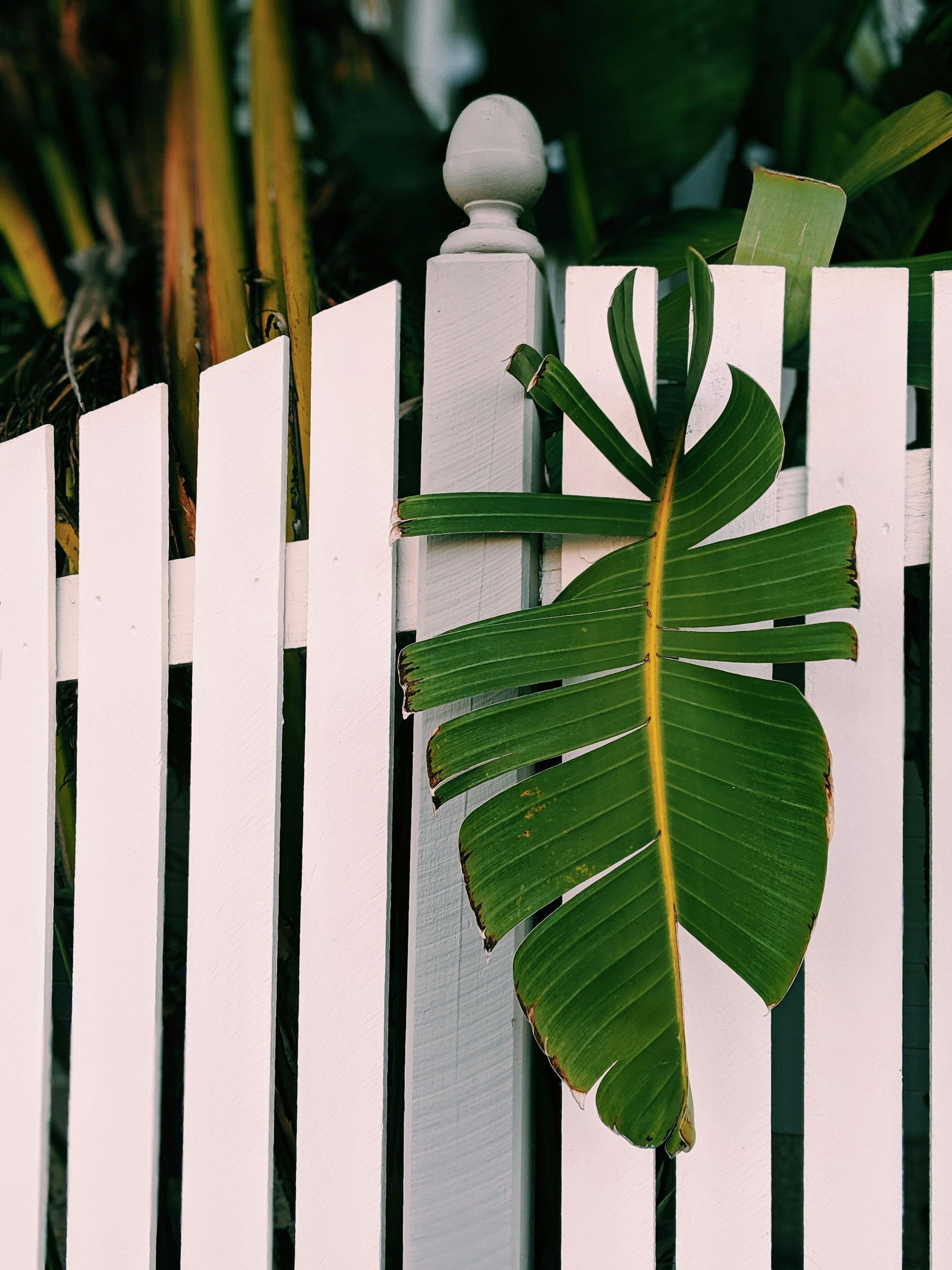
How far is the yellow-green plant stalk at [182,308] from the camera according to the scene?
1.01m

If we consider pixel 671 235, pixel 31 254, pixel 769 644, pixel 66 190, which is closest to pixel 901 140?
pixel 671 235

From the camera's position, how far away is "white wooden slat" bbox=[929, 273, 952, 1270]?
2.44 feet

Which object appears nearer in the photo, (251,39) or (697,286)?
(697,286)

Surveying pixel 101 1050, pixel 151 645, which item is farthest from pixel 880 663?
pixel 101 1050

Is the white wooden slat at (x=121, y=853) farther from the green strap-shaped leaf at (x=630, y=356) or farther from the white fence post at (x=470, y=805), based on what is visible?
the green strap-shaped leaf at (x=630, y=356)

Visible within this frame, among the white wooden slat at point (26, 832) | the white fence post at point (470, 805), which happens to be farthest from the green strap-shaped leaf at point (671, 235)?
the white wooden slat at point (26, 832)

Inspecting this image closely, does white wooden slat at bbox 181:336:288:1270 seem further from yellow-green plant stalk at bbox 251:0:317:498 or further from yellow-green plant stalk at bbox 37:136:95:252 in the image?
yellow-green plant stalk at bbox 37:136:95:252

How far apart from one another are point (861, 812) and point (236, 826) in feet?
1.81

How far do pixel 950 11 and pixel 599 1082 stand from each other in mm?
1550

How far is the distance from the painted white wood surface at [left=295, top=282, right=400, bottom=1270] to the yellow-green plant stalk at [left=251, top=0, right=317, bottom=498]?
0.52 ft

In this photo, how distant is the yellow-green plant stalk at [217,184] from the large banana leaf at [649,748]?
22.7 inches

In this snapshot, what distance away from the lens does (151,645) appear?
85cm

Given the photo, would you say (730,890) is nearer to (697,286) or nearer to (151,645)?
(697,286)

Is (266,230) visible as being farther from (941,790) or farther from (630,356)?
(941,790)
